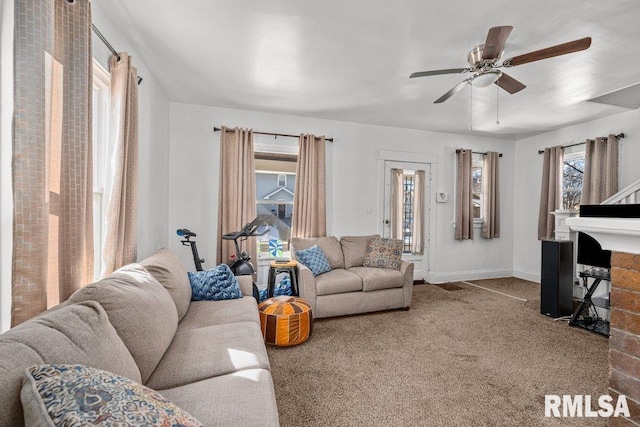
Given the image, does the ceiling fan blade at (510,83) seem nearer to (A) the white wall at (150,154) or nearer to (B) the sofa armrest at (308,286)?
(B) the sofa armrest at (308,286)

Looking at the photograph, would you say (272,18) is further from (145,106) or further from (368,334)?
(368,334)

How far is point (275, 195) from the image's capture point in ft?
14.4

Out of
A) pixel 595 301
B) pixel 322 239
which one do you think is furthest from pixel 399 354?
pixel 595 301

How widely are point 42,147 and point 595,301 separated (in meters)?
4.82

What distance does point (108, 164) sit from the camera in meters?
2.17

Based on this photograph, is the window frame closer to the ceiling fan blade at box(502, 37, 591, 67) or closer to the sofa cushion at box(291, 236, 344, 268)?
the ceiling fan blade at box(502, 37, 591, 67)

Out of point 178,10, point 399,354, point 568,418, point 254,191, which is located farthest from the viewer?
point 254,191

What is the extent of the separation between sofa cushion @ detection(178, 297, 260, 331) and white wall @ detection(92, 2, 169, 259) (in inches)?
40.1

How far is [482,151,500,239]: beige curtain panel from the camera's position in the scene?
539 centimetres

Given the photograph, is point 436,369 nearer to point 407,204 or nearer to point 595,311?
point 595,311

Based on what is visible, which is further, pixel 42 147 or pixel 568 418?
pixel 568 418

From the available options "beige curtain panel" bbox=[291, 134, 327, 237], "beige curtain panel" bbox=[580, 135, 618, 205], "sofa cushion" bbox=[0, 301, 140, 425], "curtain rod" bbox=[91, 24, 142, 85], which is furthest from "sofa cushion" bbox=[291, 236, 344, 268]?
"beige curtain panel" bbox=[580, 135, 618, 205]

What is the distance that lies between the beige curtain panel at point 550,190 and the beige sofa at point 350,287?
291 centimetres

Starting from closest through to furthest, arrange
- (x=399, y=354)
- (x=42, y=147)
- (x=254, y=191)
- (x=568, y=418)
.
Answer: (x=42, y=147)
(x=568, y=418)
(x=399, y=354)
(x=254, y=191)
